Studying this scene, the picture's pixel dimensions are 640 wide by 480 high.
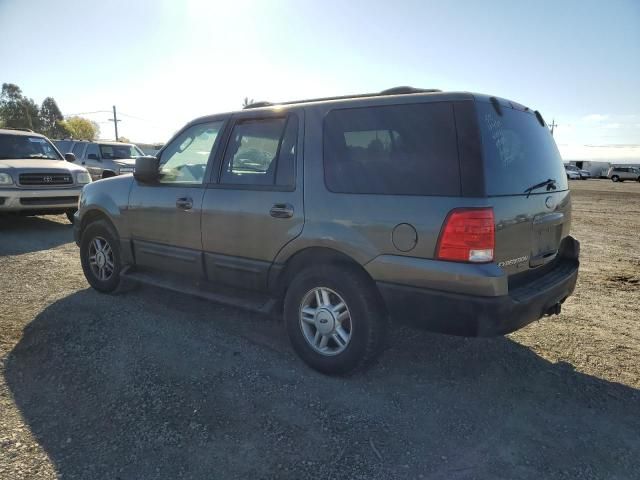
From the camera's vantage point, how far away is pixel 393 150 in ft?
9.73

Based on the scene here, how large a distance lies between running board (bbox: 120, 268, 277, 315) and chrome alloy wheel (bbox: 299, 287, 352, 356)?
1.17 feet

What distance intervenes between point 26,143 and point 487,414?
35.1 feet

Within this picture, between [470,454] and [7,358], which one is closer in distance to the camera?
[470,454]

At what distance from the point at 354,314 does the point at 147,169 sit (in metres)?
2.55

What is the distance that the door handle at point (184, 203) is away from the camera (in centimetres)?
402

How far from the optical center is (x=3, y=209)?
8.34m

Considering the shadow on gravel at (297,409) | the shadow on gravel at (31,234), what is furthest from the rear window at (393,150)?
the shadow on gravel at (31,234)

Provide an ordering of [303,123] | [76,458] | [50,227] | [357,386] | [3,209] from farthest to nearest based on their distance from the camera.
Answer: [50,227] < [3,209] < [303,123] < [357,386] < [76,458]

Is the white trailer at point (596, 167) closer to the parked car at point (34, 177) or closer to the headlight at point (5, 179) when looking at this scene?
the parked car at point (34, 177)

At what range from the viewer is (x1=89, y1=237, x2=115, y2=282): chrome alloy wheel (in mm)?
4953

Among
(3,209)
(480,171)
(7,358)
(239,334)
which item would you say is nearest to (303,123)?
(480,171)

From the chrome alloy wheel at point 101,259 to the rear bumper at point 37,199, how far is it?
457 cm

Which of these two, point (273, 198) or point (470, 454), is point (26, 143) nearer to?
point (273, 198)

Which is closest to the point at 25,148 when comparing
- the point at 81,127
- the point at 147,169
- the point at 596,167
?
the point at 147,169
